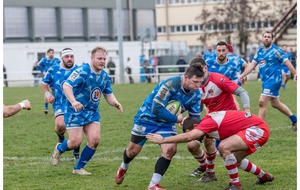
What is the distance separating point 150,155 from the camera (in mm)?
13867

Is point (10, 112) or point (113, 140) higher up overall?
point (10, 112)

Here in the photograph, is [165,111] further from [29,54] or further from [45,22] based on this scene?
[45,22]

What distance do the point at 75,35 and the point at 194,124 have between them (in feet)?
179

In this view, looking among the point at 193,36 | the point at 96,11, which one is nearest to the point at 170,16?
the point at 193,36

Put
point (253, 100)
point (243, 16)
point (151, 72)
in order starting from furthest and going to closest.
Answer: point (243, 16) < point (151, 72) < point (253, 100)

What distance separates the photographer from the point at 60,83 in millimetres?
13977

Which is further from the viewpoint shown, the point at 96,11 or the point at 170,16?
the point at 170,16

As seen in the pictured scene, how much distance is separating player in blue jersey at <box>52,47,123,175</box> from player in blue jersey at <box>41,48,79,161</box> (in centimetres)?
142

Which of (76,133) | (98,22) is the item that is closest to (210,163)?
(76,133)

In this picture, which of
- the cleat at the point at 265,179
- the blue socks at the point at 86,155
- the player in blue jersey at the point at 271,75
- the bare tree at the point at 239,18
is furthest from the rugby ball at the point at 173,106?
the bare tree at the point at 239,18

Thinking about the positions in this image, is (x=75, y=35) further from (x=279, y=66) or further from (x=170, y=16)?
(x=279, y=66)

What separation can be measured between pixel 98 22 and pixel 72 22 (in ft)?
8.68

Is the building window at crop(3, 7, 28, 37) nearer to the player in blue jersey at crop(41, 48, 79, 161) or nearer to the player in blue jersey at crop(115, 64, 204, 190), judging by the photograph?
the player in blue jersey at crop(41, 48, 79, 161)

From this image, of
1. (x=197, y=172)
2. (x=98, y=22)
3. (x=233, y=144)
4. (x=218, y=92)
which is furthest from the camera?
(x=98, y=22)
